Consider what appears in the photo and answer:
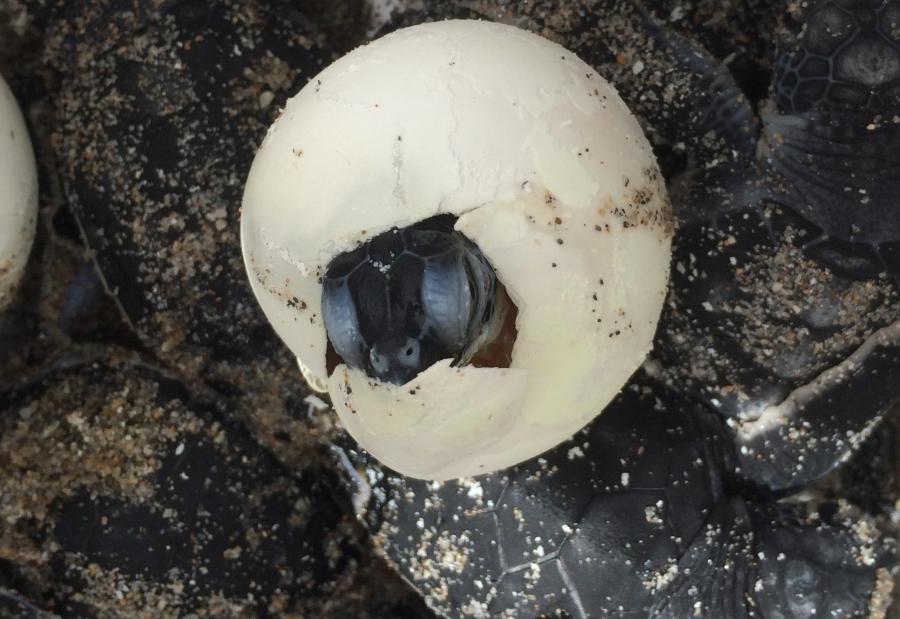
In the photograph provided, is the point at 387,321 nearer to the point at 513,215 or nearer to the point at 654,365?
the point at 513,215

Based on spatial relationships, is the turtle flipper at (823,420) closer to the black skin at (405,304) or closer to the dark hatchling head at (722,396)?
the dark hatchling head at (722,396)

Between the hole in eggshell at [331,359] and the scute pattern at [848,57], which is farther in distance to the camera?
the scute pattern at [848,57]

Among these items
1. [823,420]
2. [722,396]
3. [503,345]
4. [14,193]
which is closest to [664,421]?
[722,396]

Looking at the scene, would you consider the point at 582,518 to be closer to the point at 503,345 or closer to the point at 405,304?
the point at 503,345

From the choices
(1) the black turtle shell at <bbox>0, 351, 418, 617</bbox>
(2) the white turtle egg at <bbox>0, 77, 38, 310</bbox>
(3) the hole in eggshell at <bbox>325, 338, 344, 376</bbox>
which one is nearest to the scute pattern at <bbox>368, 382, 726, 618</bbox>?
(1) the black turtle shell at <bbox>0, 351, 418, 617</bbox>

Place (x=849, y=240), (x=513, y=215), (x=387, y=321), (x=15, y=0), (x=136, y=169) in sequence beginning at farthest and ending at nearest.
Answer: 1. (x=15, y=0)
2. (x=136, y=169)
3. (x=849, y=240)
4. (x=513, y=215)
5. (x=387, y=321)

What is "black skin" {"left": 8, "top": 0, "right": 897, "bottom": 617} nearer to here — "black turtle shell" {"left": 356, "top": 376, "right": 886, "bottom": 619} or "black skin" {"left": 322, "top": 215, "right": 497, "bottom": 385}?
"black turtle shell" {"left": 356, "top": 376, "right": 886, "bottom": 619}

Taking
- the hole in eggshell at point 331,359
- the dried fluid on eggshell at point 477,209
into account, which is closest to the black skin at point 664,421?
the dried fluid on eggshell at point 477,209

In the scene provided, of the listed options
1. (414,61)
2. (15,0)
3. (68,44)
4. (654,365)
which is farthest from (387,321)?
(15,0)
